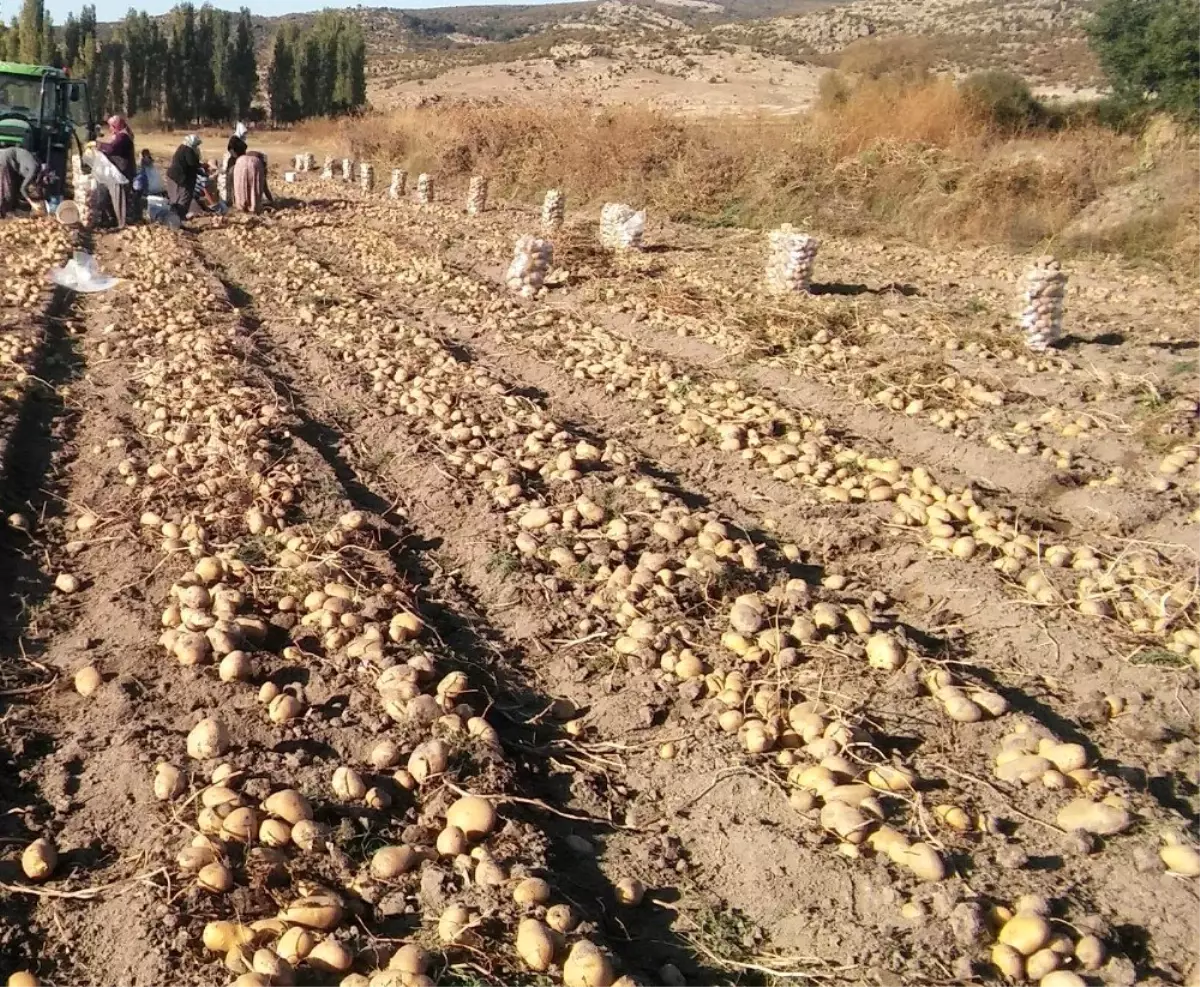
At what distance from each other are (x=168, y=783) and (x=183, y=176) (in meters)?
12.6

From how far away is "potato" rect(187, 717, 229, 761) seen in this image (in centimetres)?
278

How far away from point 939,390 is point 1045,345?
Answer: 1634mm

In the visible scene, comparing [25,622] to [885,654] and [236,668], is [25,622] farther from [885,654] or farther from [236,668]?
[885,654]

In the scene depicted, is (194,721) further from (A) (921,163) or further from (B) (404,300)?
(A) (921,163)

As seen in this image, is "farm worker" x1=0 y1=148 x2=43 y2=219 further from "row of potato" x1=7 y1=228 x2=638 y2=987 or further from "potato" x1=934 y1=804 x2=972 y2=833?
"potato" x1=934 y1=804 x2=972 y2=833

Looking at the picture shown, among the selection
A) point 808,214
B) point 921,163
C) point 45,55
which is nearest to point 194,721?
point 808,214

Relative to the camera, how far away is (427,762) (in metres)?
2.79

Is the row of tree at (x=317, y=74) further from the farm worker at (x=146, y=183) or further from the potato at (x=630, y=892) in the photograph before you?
the potato at (x=630, y=892)

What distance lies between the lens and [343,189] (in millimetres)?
20078

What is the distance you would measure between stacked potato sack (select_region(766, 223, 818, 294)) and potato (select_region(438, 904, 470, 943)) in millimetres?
7620

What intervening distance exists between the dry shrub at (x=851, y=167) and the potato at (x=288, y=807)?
11.5 metres

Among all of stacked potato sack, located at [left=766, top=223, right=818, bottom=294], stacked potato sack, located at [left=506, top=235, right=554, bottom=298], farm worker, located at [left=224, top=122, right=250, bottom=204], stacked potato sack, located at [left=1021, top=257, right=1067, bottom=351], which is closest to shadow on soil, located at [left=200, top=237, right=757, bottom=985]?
stacked potato sack, located at [left=506, top=235, right=554, bottom=298]

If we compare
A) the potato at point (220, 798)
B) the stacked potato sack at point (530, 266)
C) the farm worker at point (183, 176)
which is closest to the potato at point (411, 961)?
the potato at point (220, 798)

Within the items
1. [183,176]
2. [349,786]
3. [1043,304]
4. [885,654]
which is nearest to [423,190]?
[183,176]
